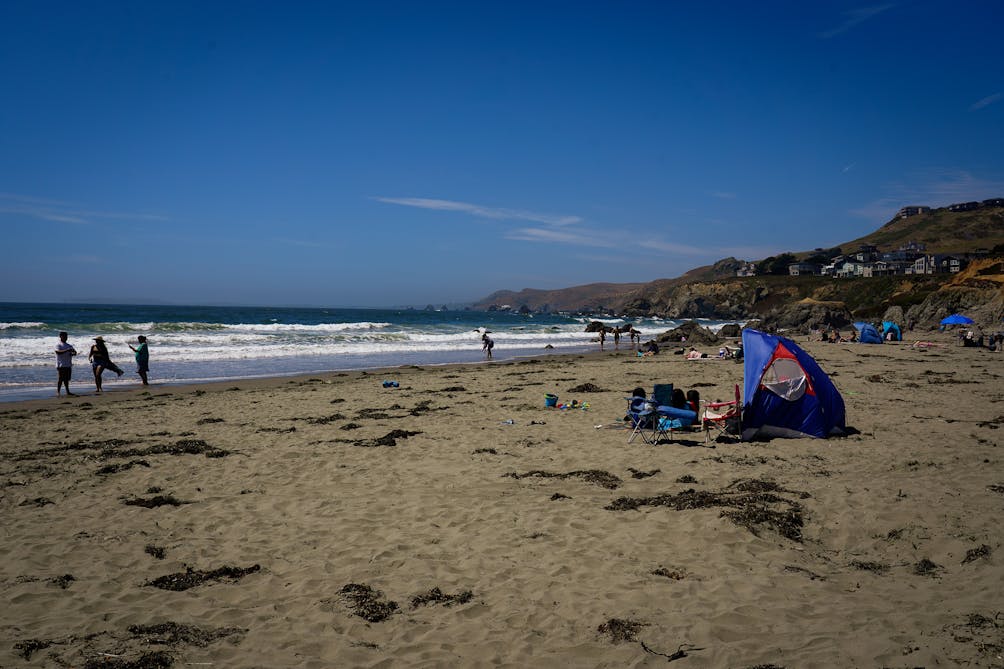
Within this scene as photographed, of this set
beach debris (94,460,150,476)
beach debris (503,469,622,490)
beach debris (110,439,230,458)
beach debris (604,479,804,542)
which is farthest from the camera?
beach debris (110,439,230,458)

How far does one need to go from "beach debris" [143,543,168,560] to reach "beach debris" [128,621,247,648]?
52.0 inches

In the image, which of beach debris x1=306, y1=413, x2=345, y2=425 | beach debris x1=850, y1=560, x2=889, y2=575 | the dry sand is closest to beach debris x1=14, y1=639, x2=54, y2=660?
the dry sand

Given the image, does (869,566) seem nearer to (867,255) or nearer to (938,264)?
(938,264)

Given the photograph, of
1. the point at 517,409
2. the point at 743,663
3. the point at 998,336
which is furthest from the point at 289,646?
the point at 998,336

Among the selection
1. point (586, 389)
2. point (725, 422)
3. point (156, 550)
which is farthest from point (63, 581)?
point (586, 389)

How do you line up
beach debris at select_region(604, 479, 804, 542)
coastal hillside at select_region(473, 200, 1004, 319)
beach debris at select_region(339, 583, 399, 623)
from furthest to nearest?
coastal hillside at select_region(473, 200, 1004, 319) < beach debris at select_region(604, 479, 804, 542) < beach debris at select_region(339, 583, 399, 623)

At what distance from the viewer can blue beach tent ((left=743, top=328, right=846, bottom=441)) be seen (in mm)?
9867

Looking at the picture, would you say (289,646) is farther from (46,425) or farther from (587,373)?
(587,373)

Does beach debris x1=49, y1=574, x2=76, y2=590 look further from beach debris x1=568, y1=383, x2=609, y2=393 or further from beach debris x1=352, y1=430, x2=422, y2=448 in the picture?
beach debris x1=568, y1=383, x2=609, y2=393

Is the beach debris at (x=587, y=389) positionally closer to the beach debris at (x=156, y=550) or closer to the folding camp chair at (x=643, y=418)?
the folding camp chair at (x=643, y=418)

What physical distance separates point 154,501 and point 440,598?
170 inches

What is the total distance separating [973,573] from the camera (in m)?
4.94

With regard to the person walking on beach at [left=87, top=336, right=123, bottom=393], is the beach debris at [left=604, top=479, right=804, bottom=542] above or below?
below

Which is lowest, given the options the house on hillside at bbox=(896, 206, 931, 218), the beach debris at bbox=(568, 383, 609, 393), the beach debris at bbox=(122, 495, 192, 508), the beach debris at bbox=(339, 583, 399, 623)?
the beach debris at bbox=(339, 583, 399, 623)
